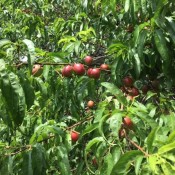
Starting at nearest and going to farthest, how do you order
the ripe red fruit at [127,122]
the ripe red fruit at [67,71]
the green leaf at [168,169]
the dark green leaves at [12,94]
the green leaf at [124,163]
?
the green leaf at [168,169], the green leaf at [124,163], the dark green leaves at [12,94], the ripe red fruit at [127,122], the ripe red fruit at [67,71]

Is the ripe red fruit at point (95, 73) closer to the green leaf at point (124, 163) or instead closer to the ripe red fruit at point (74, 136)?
the ripe red fruit at point (74, 136)

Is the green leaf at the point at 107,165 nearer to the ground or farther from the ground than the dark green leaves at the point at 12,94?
nearer to the ground

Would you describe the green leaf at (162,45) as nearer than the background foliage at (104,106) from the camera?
No

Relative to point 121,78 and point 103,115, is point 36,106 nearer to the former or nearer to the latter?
point 121,78

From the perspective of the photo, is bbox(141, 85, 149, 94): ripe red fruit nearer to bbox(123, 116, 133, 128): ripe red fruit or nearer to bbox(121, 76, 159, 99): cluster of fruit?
bbox(121, 76, 159, 99): cluster of fruit

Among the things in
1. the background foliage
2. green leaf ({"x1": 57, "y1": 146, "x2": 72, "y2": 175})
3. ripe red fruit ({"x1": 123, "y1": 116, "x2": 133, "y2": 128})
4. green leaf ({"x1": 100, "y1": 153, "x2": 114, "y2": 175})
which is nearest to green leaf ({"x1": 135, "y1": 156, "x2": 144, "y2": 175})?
the background foliage

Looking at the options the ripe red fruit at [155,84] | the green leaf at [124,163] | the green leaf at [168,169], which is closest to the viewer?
the green leaf at [168,169]

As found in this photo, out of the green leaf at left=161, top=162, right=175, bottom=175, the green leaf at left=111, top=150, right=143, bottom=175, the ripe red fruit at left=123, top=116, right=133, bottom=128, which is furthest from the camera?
the ripe red fruit at left=123, top=116, right=133, bottom=128

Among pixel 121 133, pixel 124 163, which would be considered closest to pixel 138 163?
pixel 124 163

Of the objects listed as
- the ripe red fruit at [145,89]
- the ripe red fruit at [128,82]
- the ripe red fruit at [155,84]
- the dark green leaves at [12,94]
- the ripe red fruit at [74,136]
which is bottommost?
the ripe red fruit at [74,136]

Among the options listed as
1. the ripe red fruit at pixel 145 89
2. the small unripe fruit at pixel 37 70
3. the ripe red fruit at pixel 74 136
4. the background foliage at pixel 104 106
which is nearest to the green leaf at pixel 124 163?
the background foliage at pixel 104 106

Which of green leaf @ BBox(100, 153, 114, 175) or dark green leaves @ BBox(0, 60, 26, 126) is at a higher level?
dark green leaves @ BBox(0, 60, 26, 126)

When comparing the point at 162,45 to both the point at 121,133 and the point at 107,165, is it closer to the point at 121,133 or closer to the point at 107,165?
the point at 121,133

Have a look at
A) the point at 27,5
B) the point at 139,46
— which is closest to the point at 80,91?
the point at 139,46
